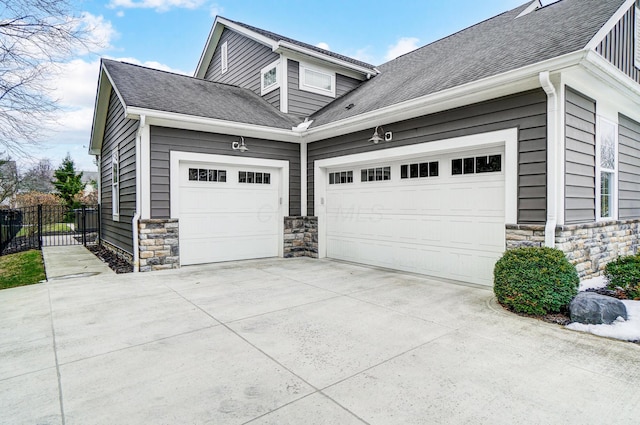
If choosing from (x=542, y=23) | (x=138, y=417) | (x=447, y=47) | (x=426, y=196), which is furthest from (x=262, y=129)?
(x=138, y=417)

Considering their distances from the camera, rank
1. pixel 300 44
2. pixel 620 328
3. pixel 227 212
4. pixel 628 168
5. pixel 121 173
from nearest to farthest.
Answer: pixel 620 328
pixel 628 168
pixel 227 212
pixel 121 173
pixel 300 44

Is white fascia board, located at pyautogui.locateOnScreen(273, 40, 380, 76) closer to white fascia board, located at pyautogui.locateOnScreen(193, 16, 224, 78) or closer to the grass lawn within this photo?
white fascia board, located at pyautogui.locateOnScreen(193, 16, 224, 78)

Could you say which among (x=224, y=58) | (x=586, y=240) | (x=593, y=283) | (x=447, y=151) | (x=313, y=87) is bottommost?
(x=593, y=283)

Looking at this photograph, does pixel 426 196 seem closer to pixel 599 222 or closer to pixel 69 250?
pixel 599 222

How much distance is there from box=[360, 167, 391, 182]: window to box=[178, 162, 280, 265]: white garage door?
2.23 m

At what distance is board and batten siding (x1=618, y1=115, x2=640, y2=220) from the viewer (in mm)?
6438

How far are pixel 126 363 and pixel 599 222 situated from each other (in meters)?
6.80

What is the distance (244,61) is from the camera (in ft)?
37.2

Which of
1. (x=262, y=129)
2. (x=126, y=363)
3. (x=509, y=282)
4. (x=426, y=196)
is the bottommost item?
(x=126, y=363)

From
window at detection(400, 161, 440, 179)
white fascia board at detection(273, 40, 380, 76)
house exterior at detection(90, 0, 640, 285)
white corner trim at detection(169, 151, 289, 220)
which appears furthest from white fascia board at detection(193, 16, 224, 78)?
window at detection(400, 161, 440, 179)

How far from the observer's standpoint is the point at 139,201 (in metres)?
6.79

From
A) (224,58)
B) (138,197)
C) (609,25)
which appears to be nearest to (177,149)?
(138,197)

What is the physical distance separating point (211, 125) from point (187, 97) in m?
1.21

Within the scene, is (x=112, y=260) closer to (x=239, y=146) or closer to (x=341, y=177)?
(x=239, y=146)
